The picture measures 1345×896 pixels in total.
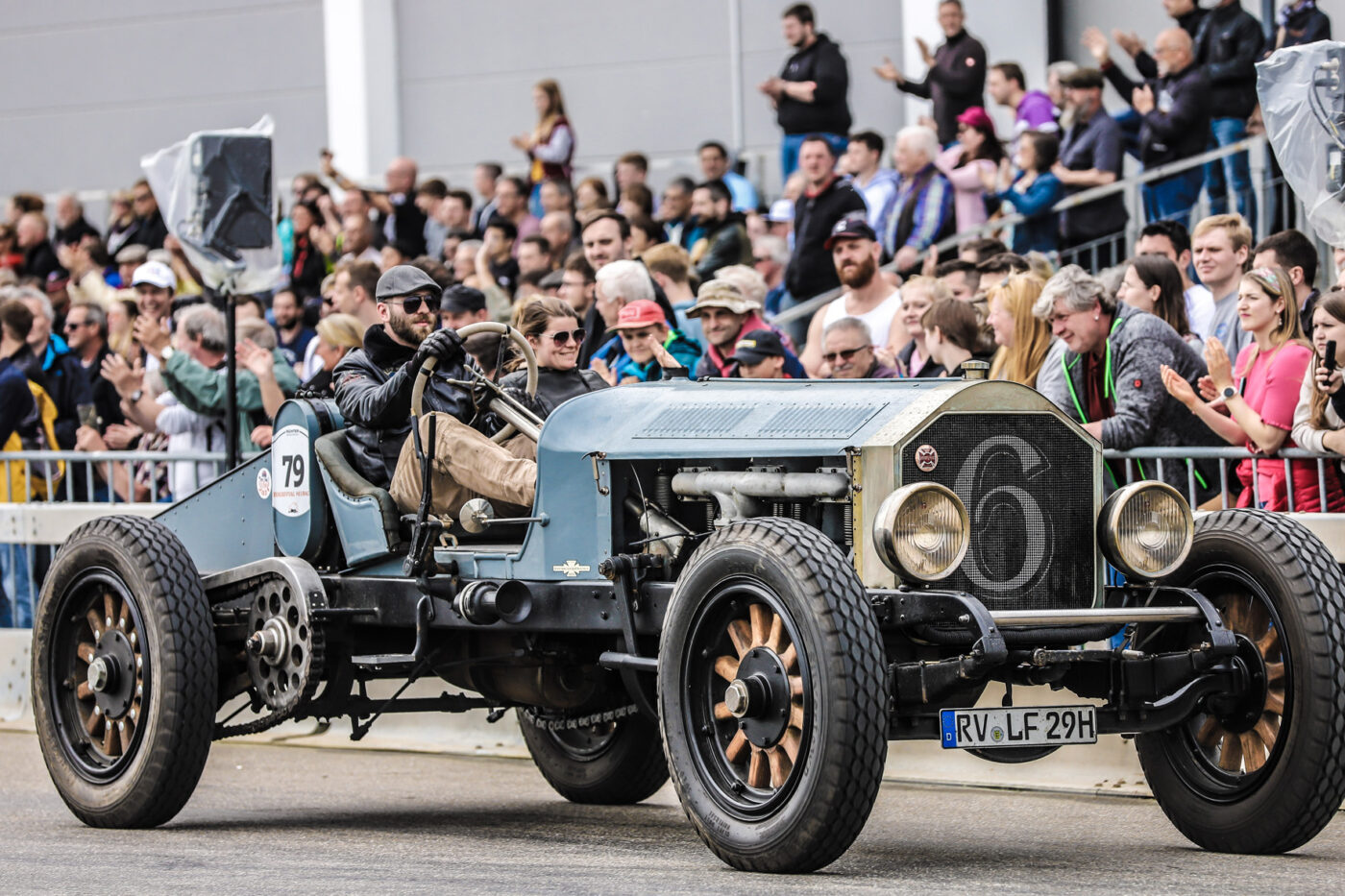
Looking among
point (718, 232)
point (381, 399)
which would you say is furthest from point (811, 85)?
point (381, 399)

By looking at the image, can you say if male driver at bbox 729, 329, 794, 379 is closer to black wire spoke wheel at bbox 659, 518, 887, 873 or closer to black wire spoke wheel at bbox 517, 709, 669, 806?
black wire spoke wheel at bbox 517, 709, 669, 806

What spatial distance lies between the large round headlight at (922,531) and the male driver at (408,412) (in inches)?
62.8

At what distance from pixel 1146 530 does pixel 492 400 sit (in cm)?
248

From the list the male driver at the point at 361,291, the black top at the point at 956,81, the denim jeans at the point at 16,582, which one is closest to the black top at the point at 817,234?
the black top at the point at 956,81

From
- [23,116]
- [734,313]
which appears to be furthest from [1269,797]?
[23,116]

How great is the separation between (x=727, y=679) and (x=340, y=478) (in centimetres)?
220

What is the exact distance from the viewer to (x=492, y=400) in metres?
7.95

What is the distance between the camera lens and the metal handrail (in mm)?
12703

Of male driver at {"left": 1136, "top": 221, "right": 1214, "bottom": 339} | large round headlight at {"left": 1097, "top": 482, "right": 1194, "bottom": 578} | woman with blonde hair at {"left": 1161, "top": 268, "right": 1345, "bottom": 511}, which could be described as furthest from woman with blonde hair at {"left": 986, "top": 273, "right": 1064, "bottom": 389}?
large round headlight at {"left": 1097, "top": 482, "right": 1194, "bottom": 578}

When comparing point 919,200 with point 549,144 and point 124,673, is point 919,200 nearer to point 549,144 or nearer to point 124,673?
point 549,144

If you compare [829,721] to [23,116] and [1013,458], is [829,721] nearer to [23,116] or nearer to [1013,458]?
[1013,458]

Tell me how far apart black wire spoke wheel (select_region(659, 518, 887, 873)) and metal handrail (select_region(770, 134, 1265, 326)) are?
6.48 meters

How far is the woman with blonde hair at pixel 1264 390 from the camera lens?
27.4 feet

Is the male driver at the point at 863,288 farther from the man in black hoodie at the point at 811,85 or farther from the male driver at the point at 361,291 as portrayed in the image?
the man in black hoodie at the point at 811,85
